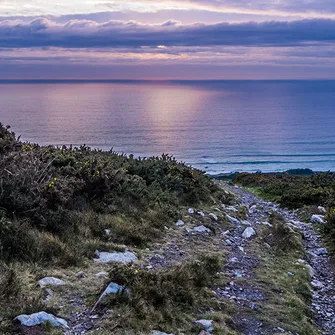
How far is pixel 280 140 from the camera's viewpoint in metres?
90.1

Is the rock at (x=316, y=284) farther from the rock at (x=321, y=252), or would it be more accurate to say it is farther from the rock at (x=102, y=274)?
the rock at (x=102, y=274)

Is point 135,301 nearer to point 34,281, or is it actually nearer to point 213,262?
point 34,281

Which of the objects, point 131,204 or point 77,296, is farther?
point 131,204

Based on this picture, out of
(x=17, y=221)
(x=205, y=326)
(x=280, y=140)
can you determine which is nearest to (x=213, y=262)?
(x=205, y=326)

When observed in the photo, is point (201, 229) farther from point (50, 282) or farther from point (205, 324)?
point (50, 282)

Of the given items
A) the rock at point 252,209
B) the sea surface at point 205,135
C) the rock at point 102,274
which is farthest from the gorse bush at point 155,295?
the sea surface at point 205,135

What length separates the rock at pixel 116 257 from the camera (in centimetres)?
859

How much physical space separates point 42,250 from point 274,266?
18.7 ft

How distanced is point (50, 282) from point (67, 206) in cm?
391

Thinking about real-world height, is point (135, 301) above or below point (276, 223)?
above

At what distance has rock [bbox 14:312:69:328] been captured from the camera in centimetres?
529

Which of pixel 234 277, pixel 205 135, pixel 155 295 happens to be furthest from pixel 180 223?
pixel 205 135

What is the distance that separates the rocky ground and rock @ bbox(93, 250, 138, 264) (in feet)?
0.44

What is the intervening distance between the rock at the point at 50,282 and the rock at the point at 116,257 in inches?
60.5
